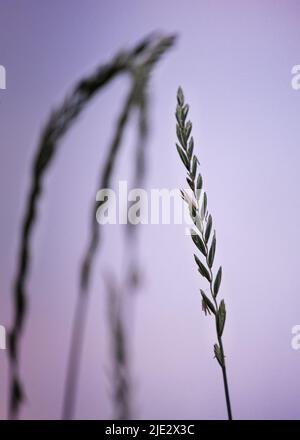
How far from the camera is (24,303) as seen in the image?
31 cm

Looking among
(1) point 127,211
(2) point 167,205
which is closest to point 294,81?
(2) point 167,205

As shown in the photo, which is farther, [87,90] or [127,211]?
[127,211]

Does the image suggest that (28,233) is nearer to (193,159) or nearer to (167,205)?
(193,159)

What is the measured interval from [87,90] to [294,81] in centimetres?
116
